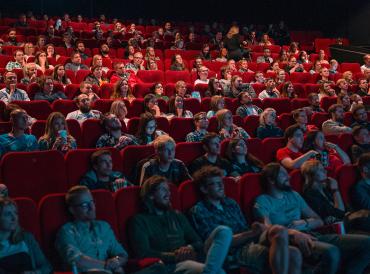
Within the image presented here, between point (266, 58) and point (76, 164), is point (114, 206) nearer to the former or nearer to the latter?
point (76, 164)

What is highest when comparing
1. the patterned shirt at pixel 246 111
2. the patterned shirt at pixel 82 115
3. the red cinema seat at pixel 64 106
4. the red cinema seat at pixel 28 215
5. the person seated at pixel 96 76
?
the person seated at pixel 96 76

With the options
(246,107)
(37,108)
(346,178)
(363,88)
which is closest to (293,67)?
(363,88)

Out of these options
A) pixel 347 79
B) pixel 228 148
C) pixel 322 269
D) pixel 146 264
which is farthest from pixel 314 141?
pixel 347 79

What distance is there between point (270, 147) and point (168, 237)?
3.11ft

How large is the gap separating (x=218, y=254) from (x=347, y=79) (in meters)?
2.92

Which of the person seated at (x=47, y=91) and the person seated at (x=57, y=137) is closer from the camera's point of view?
the person seated at (x=57, y=137)

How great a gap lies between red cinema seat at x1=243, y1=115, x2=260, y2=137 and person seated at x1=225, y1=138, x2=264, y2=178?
0.56 metres

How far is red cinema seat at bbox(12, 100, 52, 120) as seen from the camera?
2781 millimetres

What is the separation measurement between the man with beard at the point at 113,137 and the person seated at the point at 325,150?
705 mm

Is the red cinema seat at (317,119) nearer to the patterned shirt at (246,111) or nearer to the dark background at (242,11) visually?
the patterned shirt at (246,111)

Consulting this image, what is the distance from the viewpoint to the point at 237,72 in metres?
4.35

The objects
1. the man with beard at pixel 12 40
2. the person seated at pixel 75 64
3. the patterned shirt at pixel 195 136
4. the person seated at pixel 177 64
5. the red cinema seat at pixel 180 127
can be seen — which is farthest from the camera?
the man with beard at pixel 12 40

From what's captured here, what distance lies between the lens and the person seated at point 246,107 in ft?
10.4

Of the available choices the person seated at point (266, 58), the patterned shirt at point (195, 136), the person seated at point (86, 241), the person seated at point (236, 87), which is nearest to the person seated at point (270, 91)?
the person seated at point (236, 87)
